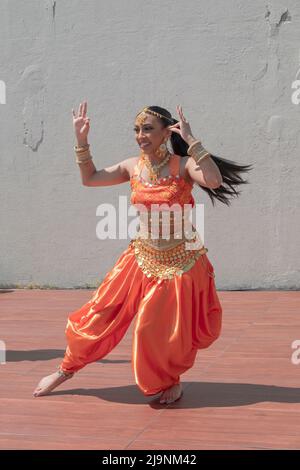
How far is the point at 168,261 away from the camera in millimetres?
5113

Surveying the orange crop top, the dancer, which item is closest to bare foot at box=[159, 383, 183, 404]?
the dancer

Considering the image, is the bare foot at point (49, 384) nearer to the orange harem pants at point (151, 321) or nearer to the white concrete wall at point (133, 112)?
the orange harem pants at point (151, 321)

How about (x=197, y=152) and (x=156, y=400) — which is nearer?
(x=197, y=152)

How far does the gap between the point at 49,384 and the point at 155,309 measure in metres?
0.80

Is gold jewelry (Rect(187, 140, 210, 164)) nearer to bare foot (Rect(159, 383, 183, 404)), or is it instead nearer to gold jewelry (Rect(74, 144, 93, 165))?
gold jewelry (Rect(74, 144, 93, 165))

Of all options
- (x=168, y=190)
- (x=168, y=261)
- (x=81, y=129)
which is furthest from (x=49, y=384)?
(x=81, y=129)

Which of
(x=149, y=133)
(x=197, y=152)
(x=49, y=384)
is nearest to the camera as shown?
(x=197, y=152)

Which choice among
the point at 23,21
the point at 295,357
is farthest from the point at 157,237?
the point at 23,21

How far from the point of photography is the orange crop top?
201 inches

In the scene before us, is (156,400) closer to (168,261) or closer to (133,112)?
(168,261)

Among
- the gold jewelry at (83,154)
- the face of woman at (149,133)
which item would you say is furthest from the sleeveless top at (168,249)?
the gold jewelry at (83,154)

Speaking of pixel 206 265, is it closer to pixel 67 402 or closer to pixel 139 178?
pixel 139 178

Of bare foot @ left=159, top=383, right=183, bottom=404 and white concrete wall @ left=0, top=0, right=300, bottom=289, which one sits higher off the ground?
white concrete wall @ left=0, top=0, right=300, bottom=289

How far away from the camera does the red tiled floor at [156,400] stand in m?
4.35
